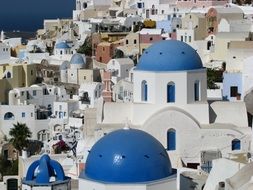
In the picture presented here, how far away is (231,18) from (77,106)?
10933 millimetres

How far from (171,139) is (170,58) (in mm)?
2081

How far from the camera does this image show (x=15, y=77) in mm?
39781

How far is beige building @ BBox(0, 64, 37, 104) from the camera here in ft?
127

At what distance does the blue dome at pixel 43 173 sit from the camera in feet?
53.1

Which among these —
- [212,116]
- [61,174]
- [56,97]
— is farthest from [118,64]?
[61,174]

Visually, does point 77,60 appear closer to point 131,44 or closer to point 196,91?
point 131,44

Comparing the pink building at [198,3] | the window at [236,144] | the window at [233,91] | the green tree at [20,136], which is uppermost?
the pink building at [198,3]

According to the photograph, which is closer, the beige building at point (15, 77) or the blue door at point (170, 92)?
the blue door at point (170, 92)

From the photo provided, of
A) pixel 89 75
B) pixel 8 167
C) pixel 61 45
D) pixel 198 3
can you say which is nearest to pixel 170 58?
pixel 8 167

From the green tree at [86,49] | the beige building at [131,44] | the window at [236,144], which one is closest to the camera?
the window at [236,144]

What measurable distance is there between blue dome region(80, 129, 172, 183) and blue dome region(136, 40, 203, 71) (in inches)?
229

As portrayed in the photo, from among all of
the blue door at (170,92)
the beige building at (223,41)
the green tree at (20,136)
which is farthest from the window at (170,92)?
the beige building at (223,41)

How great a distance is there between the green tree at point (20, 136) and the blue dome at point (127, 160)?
1755 cm

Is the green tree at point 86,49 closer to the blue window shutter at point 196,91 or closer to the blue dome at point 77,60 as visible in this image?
the blue dome at point 77,60
